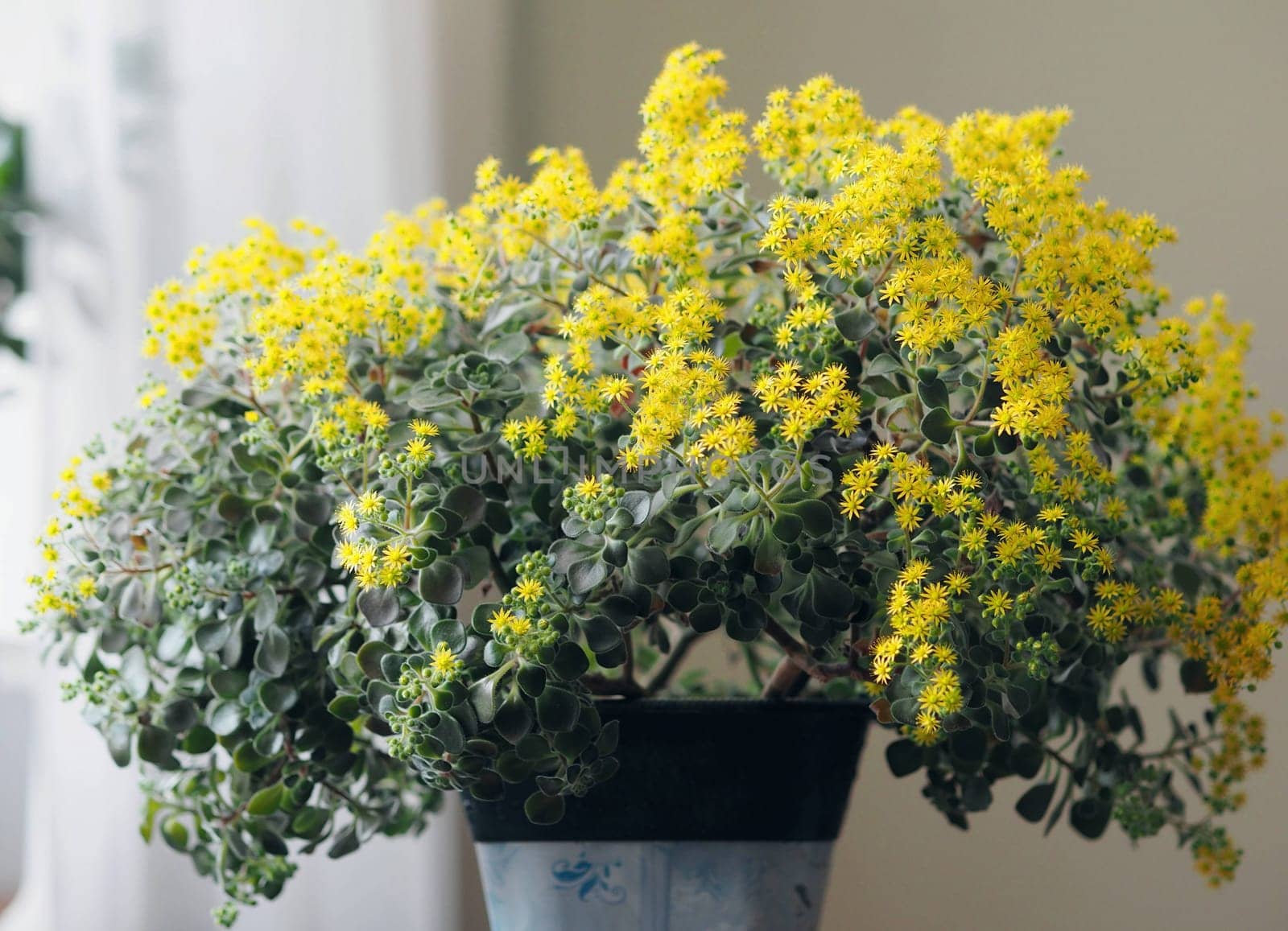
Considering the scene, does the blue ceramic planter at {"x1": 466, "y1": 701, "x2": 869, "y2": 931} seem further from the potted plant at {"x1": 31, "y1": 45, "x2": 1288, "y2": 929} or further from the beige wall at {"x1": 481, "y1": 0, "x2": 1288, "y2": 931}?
the beige wall at {"x1": 481, "y1": 0, "x2": 1288, "y2": 931}

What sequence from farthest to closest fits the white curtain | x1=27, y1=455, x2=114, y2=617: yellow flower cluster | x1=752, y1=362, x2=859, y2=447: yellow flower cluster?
the white curtain, x1=27, y1=455, x2=114, y2=617: yellow flower cluster, x1=752, y1=362, x2=859, y2=447: yellow flower cluster

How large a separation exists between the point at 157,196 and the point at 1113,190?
42.8 inches

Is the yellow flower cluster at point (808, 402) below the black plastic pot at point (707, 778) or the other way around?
the other way around

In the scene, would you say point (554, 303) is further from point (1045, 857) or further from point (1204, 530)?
point (1045, 857)

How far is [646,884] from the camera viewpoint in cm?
74

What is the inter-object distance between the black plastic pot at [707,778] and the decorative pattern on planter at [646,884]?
0.01m

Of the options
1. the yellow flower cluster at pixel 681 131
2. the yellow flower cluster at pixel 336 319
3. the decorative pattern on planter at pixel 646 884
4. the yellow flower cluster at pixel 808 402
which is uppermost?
the yellow flower cluster at pixel 681 131

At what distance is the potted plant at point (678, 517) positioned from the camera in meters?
0.60

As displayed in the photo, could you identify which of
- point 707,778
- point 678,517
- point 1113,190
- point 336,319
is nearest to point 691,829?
point 707,778

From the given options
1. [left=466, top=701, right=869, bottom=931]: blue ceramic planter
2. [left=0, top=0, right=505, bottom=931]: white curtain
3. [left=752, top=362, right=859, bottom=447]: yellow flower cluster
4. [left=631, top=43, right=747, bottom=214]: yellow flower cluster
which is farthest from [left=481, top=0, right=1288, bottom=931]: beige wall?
[left=752, top=362, right=859, bottom=447]: yellow flower cluster

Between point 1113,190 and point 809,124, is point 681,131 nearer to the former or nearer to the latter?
point 809,124

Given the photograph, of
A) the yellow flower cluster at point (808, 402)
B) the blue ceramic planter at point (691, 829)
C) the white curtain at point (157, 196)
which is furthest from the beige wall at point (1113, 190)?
the yellow flower cluster at point (808, 402)

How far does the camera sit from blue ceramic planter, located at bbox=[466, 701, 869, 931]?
28.4 inches

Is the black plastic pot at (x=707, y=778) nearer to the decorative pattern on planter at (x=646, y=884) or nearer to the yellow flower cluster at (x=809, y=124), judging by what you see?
the decorative pattern on planter at (x=646, y=884)
